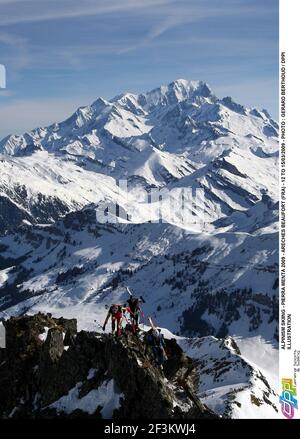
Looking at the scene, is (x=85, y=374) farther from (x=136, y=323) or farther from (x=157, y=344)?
(x=136, y=323)

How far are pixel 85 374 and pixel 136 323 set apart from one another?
12.4m

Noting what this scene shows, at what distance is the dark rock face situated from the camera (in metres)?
48.0

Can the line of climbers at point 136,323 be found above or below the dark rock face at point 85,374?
above

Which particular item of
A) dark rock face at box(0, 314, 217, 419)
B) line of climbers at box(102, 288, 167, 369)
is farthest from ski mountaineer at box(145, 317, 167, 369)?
dark rock face at box(0, 314, 217, 419)

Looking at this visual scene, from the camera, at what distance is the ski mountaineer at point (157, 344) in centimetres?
4828

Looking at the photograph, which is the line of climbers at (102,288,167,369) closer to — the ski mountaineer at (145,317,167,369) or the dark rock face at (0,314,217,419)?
the ski mountaineer at (145,317,167,369)

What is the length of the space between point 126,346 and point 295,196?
76.4 ft

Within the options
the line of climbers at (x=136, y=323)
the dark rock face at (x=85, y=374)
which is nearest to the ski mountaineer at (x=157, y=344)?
the line of climbers at (x=136, y=323)

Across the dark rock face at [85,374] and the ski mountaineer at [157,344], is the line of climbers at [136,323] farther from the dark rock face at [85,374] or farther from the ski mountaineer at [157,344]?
the dark rock face at [85,374]

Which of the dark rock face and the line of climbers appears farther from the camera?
the dark rock face

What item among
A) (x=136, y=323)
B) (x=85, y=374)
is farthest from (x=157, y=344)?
(x=85, y=374)

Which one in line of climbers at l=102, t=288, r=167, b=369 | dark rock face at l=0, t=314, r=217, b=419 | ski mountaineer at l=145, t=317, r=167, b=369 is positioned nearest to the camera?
line of climbers at l=102, t=288, r=167, b=369

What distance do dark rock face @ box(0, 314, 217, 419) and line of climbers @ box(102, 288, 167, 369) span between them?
2.89ft
